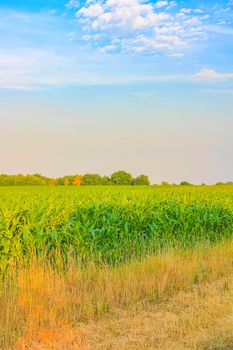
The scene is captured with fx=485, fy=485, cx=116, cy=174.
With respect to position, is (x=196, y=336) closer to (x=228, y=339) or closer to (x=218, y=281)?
(x=228, y=339)

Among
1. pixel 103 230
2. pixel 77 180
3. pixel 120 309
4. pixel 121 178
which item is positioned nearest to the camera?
pixel 120 309

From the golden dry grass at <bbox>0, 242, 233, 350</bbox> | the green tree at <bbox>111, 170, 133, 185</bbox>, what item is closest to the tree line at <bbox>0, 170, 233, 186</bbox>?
the green tree at <bbox>111, 170, 133, 185</bbox>

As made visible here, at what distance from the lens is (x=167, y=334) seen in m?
6.20

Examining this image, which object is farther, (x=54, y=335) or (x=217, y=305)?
(x=217, y=305)

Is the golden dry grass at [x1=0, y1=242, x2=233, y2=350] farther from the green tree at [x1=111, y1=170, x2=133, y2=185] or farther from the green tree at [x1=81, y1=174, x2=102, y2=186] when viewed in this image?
the green tree at [x1=81, y1=174, x2=102, y2=186]

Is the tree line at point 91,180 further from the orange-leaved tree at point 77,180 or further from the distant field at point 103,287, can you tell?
the distant field at point 103,287

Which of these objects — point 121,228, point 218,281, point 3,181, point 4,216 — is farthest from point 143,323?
point 3,181

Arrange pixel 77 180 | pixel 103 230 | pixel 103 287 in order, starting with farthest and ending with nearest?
1. pixel 77 180
2. pixel 103 230
3. pixel 103 287

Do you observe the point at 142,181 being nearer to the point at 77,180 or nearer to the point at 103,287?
the point at 77,180

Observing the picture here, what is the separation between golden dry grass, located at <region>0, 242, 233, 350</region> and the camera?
19.8ft

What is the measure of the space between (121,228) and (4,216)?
3.70 metres

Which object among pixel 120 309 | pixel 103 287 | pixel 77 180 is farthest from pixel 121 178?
pixel 120 309

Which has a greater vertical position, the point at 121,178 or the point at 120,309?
the point at 121,178

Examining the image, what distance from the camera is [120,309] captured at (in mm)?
7254
